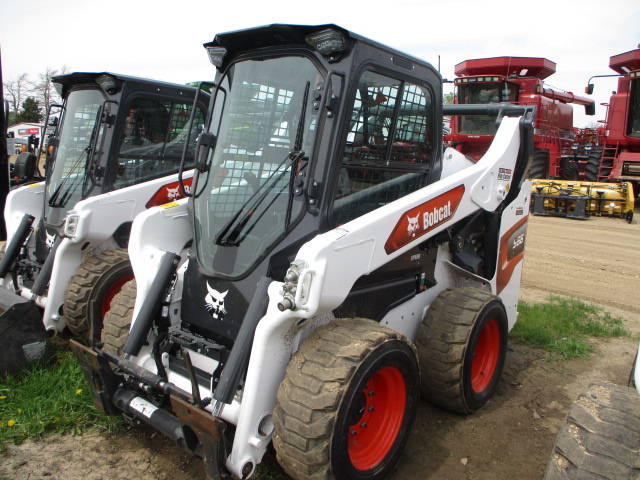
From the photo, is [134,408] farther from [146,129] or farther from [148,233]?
[146,129]

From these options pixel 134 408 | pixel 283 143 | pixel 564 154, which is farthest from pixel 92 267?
→ pixel 564 154

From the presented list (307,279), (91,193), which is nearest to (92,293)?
(91,193)

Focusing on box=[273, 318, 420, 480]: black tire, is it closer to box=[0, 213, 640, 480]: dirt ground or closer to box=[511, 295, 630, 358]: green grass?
box=[0, 213, 640, 480]: dirt ground

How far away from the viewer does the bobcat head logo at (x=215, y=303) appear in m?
2.92

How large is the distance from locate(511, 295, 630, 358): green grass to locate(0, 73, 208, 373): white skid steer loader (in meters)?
3.45

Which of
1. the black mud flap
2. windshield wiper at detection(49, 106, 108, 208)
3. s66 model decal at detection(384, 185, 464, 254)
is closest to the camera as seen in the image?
s66 model decal at detection(384, 185, 464, 254)

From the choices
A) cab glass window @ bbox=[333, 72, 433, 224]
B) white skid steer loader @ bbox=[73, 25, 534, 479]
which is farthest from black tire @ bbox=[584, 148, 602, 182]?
cab glass window @ bbox=[333, 72, 433, 224]

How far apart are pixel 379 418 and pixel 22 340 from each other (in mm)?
2543

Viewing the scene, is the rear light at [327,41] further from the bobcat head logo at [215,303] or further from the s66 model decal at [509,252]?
the s66 model decal at [509,252]

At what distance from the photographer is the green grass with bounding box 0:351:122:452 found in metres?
3.26

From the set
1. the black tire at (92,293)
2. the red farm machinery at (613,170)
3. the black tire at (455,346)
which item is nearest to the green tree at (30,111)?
the red farm machinery at (613,170)

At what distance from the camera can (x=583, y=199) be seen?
Result: 12.0 m

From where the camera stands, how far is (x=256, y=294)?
256cm

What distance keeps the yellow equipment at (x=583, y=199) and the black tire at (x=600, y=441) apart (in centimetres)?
1112
